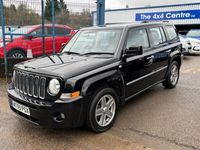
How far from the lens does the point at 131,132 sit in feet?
12.5

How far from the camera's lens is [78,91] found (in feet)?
11.0

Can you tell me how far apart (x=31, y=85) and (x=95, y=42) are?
164 cm

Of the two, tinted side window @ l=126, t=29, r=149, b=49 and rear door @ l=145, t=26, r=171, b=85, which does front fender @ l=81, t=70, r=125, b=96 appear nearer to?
tinted side window @ l=126, t=29, r=149, b=49

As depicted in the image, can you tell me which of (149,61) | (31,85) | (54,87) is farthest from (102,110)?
(149,61)

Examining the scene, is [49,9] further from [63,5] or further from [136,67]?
[136,67]

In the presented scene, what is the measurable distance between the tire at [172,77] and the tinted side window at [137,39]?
147cm

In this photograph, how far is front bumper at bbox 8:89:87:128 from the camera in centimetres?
328

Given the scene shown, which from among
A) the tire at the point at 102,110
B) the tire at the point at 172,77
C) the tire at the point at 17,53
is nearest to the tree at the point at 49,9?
the tire at the point at 17,53

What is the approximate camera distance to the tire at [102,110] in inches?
141

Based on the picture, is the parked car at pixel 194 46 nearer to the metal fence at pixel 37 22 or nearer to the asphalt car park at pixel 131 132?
the metal fence at pixel 37 22

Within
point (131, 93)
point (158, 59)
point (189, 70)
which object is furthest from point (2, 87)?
point (189, 70)

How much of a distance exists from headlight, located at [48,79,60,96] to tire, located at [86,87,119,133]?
1.86 feet

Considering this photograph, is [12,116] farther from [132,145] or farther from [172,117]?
[172,117]

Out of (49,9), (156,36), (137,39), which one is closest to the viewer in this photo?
(137,39)
